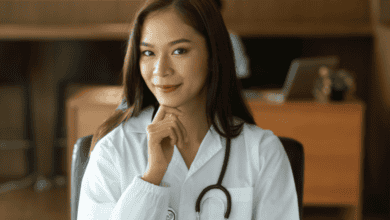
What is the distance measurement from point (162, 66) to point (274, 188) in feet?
1.16

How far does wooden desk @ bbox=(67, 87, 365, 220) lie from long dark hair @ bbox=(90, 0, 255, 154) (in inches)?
50.2

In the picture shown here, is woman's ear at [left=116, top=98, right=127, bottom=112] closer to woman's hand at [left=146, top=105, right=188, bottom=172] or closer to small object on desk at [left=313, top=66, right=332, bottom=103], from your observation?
woman's hand at [left=146, top=105, right=188, bottom=172]

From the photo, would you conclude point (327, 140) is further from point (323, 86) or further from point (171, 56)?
point (171, 56)

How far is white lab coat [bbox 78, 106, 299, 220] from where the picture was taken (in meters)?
0.88

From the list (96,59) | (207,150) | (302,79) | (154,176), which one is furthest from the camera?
(96,59)

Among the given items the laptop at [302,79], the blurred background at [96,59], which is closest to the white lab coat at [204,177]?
the laptop at [302,79]

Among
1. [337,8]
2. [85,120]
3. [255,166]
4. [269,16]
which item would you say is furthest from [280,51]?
[255,166]

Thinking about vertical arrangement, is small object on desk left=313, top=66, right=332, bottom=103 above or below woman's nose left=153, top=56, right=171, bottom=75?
below

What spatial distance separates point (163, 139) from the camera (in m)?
0.88

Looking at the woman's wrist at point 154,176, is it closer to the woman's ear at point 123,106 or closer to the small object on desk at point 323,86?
the woman's ear at point 123,106

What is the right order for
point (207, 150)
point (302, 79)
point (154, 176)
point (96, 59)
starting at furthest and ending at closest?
point (96, 59)
point (302, 79)
point (207, 150)
point (154, 176)

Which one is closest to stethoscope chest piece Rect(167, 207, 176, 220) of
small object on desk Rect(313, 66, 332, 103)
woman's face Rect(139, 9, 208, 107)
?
woman's face Rect(139, 9, 208, 107)

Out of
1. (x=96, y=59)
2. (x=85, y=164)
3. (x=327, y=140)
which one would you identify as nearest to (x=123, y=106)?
(x=85, y=164)

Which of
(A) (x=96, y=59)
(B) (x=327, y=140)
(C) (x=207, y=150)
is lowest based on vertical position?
(B) (x=327, y=140)
